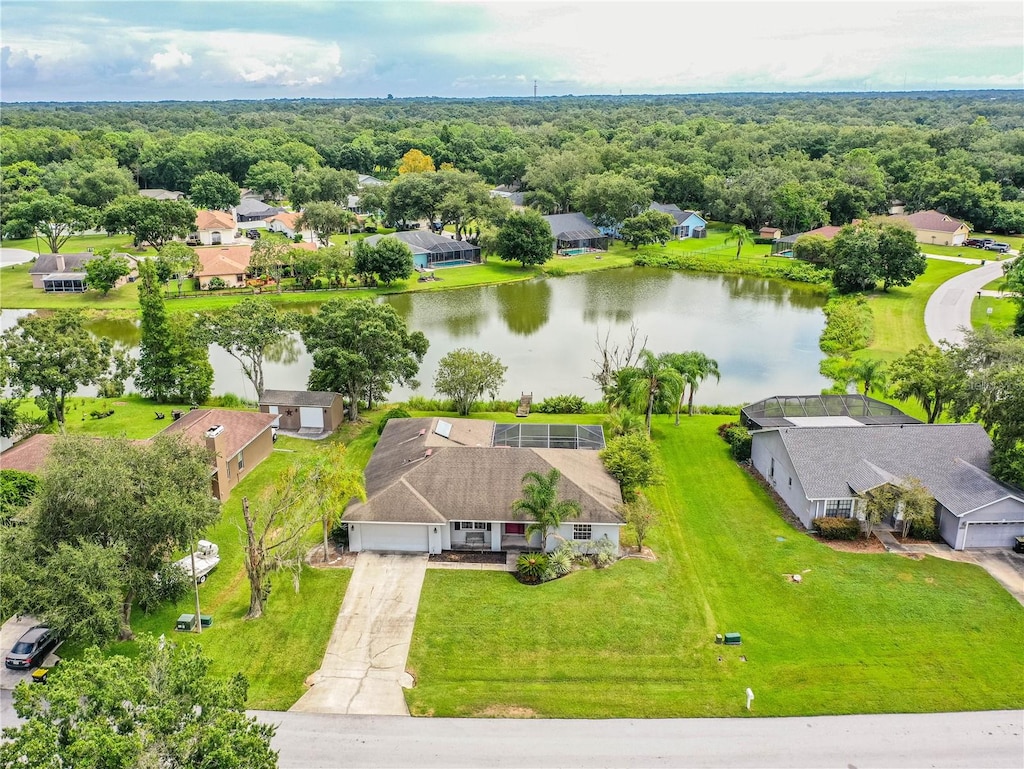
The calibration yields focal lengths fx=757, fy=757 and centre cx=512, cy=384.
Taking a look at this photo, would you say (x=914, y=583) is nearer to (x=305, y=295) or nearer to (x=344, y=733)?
(x=344, y=733)

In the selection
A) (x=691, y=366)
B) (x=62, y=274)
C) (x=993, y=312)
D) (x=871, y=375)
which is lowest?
(x=993, y=312)

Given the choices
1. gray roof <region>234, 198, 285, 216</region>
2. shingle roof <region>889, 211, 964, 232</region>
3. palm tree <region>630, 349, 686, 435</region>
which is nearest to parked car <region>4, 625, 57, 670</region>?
palm tree <region>630, 349, 686, 435</region>

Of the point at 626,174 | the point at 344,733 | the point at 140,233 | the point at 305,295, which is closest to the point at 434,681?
the point at 344,733

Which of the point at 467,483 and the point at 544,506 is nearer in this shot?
the point at 544,506

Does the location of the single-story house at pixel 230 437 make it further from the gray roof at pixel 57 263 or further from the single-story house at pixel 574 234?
the single-story house at pixel 574 234

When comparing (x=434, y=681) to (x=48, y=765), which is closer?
(x=48, y=765)

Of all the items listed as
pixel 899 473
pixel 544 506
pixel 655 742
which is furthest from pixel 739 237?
pixel 655 742

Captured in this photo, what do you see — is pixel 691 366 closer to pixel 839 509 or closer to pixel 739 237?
pixel 839 509
